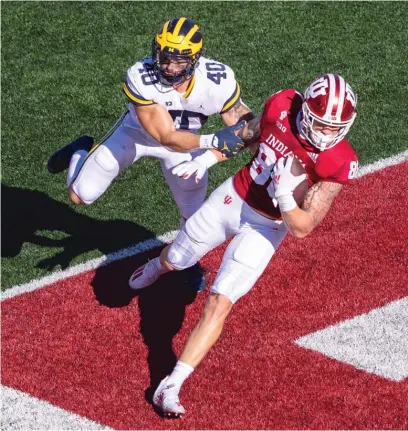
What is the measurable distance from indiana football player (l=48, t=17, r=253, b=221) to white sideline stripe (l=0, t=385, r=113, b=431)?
1.77 meters

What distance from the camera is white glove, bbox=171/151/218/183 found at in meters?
6.51

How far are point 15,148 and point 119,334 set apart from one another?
3177mm

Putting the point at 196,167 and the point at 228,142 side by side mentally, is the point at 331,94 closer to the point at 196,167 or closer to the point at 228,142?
the point at 228,142

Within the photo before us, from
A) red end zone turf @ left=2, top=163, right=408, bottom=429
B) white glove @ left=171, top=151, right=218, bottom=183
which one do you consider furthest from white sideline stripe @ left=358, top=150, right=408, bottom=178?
white glove @ left=171, top=151, right=218, bottom=183

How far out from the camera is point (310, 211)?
6.14 metres

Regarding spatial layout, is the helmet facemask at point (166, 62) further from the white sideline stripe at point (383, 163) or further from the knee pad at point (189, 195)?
the white sideline stripe at point (383, 163)

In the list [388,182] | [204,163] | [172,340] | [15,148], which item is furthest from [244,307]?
[15,148]

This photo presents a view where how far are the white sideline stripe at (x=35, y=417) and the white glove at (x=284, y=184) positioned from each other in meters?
1.72

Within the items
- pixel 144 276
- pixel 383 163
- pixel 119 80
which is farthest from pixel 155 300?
pixel 119 80

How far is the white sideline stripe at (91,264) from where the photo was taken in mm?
7750

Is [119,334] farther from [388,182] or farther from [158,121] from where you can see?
[388,182]

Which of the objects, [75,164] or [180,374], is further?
[75,164]

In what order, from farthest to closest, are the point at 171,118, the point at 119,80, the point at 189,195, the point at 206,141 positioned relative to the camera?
the point at 119,80 → the point at 189,195 → the point at 171,118 → the point at 206,141

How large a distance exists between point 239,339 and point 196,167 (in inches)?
49.2
